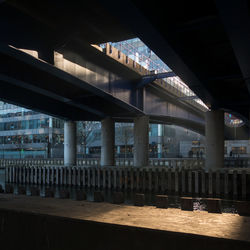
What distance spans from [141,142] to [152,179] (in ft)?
31.0

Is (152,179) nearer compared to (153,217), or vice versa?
(153,217)

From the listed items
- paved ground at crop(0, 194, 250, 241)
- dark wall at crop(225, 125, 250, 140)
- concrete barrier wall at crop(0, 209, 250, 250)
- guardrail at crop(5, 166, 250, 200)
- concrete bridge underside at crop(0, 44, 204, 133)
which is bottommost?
guardrail at crop(5, 166, 250, 200)

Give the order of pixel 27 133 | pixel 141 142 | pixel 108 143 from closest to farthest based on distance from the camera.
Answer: pixel 141 142, pixel 108 143, pixel 27 133

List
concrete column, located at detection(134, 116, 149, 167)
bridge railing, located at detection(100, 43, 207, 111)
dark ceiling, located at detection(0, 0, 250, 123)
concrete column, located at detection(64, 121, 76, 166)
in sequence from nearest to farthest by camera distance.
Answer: dark ceiling, located at detection(0, 0, 250, 123)
bridge railing, located at detection(100, 43, 207, 111)
concrete column, located at detection(134, 116, 149, 167)
concrete column, located at detection(64, 121, 76, 166)

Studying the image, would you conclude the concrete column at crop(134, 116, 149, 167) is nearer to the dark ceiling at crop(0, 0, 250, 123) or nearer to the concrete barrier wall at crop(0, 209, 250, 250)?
the dark ceiling at crop(0, 0, 250, 123)

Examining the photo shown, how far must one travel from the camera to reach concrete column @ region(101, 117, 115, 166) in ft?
122

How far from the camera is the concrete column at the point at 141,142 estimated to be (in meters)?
34.2

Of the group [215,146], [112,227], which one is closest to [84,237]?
[112,227]

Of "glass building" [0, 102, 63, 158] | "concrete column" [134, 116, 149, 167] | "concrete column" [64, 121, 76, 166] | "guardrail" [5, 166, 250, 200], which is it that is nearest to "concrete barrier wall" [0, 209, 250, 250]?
"guardrail" [5, 166, 250, 200]

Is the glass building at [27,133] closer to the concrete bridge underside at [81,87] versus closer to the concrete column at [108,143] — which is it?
the concrete column at [108,143]

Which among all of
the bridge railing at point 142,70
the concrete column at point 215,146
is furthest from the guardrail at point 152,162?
the concrete column at point 215,146

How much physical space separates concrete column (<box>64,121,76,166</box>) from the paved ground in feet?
105

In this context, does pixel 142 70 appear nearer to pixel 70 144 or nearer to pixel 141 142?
pixel 141 142

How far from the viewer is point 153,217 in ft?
20.2
